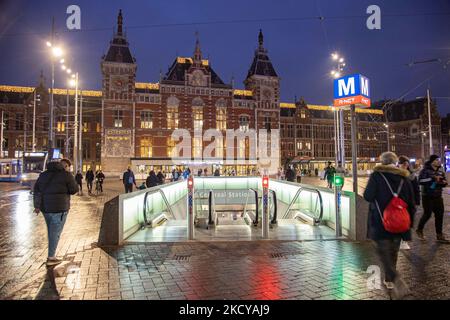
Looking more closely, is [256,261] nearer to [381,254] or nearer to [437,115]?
[381,254]

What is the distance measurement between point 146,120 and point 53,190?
4250cm

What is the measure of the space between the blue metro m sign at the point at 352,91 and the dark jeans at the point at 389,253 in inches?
233

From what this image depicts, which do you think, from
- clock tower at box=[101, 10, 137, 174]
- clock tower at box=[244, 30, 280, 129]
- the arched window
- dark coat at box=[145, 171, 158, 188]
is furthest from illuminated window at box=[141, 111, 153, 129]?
dark coat at box=[145, 171, 158, 188]

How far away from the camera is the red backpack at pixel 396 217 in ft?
12.8

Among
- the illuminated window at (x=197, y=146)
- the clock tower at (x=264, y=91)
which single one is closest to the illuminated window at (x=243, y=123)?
the clock tower at (x=264, y=91)

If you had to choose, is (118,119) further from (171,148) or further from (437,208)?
(437,208)

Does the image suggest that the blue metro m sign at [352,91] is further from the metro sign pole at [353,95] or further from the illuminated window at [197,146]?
the illuminated window at [197,146]

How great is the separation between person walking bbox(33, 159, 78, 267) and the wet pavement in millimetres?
443

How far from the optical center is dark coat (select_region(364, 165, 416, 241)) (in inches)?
160

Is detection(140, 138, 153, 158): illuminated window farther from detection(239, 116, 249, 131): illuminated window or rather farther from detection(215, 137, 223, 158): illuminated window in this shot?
detection(239, 116, 249, 131): illuminated window

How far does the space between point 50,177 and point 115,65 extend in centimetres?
4307

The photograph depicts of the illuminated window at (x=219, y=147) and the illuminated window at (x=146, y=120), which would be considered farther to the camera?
the illuminated window at (x=219, y=147)

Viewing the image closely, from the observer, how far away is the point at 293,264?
5.58 metres

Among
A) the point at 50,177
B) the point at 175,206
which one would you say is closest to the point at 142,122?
the point at 175,206
